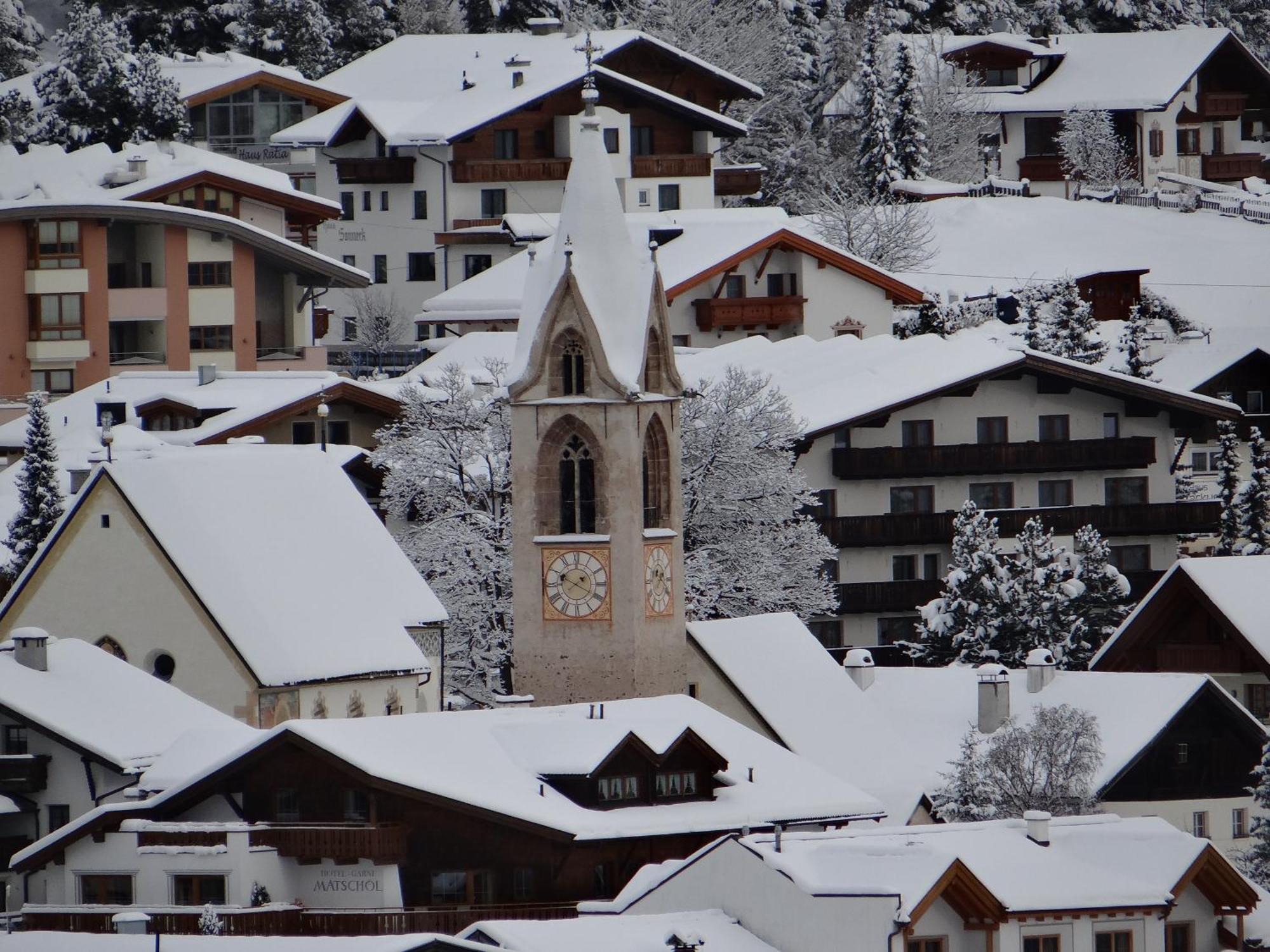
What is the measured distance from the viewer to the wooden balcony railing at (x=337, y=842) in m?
63.2

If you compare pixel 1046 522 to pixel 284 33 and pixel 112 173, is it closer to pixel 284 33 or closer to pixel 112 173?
pixel 112 173

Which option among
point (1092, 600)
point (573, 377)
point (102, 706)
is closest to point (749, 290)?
point (1092, 600)

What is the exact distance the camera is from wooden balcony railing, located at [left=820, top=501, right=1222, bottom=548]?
99.4 meters

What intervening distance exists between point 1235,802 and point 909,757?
6.93 m

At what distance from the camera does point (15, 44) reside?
15562 centimetres

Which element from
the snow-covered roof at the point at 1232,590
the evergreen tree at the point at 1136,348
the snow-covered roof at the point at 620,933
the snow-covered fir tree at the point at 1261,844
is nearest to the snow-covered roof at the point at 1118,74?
the evergreen tree at the point at 1136,348

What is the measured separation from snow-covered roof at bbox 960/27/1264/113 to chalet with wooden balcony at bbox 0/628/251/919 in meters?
93.9

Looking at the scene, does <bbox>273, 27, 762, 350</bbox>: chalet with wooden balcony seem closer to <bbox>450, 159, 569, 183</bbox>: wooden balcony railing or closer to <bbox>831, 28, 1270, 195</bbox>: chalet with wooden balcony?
<bbox>450, 159, 569, 183</bbox>: wooden balcony railing

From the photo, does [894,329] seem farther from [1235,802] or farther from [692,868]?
[692,868]

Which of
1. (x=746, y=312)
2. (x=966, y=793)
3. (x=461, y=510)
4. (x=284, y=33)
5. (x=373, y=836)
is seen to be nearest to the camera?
(x=373, y=836)

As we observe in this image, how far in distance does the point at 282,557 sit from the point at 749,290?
45279 millimetres

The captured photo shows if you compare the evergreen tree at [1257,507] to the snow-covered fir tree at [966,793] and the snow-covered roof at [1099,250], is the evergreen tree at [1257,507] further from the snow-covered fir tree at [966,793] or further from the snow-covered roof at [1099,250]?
the snow-covered fir tree at [966,793]

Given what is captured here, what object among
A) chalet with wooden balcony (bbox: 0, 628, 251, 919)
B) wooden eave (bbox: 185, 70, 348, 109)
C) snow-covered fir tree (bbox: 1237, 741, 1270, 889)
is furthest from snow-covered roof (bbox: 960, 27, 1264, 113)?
chalet with wooden balcony (bbox: 0, 628, 251, 919)

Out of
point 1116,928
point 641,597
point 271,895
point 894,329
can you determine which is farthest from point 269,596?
point 894,329
